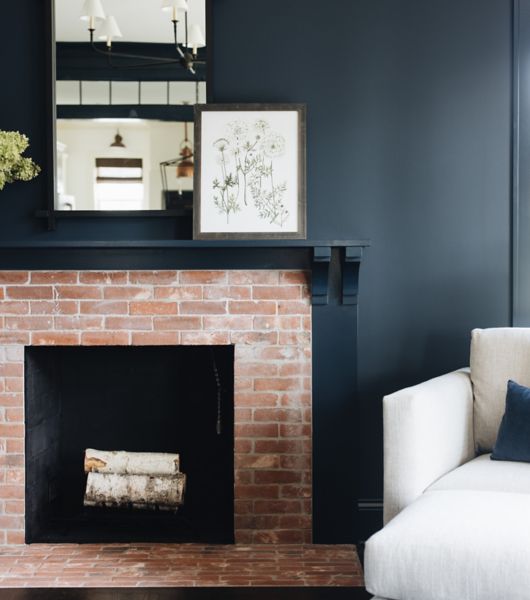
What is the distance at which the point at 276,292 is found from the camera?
121 inches

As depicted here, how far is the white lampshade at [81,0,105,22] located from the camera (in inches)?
123

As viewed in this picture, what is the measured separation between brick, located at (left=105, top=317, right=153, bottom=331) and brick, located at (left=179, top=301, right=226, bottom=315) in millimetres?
146

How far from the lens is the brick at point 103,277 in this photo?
3076 mm

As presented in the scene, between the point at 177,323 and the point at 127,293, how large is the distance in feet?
0.76

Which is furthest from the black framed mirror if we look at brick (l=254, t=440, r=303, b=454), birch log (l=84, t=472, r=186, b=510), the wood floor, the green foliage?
the wood floor

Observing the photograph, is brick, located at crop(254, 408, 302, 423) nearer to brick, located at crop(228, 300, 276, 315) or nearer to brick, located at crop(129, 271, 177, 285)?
brick, located at crop(228, 300, 276, 315)

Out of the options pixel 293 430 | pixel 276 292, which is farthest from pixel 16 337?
pixel 293 430

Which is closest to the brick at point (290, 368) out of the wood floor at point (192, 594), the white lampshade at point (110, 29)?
the wood floor at point (192, 594)

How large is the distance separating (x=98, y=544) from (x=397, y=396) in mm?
1432

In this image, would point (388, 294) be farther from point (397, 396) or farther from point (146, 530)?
point (146, 530)

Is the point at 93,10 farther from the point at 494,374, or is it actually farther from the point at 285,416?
the point at 494,374

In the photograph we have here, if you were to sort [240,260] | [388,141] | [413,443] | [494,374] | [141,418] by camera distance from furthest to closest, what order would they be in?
[141,418], [388,141], [240,260], [494,374], [413,443]

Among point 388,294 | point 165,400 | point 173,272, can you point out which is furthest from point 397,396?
point 165,400

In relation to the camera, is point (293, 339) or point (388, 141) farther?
point (388, 141)
